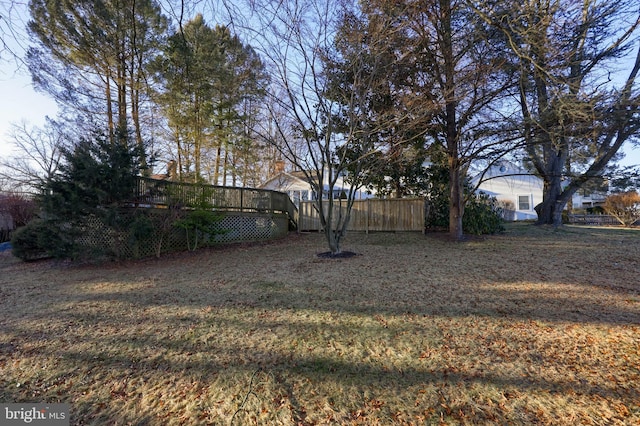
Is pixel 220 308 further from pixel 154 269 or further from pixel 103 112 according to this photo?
pixel 103 112

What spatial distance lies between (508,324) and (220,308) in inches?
139

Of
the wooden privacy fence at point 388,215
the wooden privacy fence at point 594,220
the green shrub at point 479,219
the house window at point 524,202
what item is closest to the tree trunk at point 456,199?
the green shrub at point 479,219

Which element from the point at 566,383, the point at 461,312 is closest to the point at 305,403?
the point at 566,383

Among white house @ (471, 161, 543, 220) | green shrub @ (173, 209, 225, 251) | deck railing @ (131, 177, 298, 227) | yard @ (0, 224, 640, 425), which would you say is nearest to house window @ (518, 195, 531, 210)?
white house @ (471, 161, 543, 220)

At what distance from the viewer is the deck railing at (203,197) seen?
7.75m

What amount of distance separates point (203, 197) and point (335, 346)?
22.9 ft

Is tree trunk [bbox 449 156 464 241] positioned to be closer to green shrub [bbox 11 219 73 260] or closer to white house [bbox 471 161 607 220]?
green shrub [bbox 11 219 73 260]

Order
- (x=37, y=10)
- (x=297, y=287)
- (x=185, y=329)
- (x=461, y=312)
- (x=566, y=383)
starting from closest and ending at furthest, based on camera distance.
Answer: (x=566, y=383) < (x=185, y=329) < (x=461, y=312) < (x=297, y=287) < (x=37, y=10)

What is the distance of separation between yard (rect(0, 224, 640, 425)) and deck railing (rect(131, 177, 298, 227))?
282cm

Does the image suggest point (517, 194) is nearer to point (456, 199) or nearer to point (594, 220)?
point (594, 220)

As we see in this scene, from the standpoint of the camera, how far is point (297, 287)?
4.73 meters

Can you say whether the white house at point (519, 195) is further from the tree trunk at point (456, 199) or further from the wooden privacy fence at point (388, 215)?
the tree trunk at point (456, 199)

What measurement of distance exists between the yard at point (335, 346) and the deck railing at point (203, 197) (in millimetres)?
2821

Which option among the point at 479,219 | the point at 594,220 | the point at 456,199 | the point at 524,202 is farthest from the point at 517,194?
the point at 456,199
